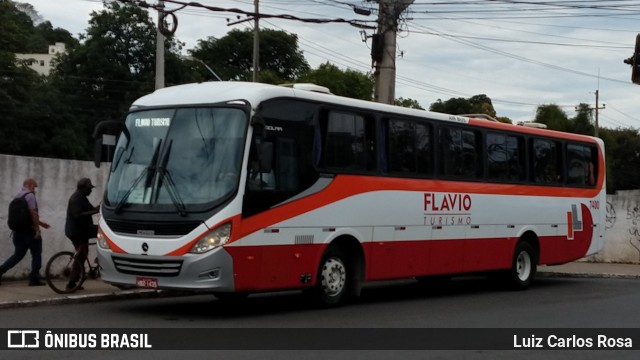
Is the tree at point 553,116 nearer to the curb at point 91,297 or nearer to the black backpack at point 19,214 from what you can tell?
the curb at point 91,297

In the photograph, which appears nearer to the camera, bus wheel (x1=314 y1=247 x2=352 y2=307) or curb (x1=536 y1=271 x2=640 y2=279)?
bus wheel (x1=314 y1=247 x2=352 y2=307)

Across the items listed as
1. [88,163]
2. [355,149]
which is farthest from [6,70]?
[355,149]

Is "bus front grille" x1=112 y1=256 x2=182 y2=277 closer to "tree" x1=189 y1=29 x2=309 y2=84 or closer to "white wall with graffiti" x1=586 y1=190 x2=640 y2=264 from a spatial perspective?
"white wall with graffiti" x1=586 y1=190 x2=640 y2=264

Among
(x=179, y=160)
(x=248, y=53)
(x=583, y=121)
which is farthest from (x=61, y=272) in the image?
(x=248, y=53)

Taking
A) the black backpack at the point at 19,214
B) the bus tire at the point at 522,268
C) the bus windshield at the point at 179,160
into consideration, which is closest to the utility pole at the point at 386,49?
the bus tire at the point at 522,268

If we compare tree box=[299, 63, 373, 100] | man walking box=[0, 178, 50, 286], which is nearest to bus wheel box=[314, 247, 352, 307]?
man walking box=[0, 178, 50, 286]

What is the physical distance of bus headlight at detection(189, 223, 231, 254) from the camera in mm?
11734

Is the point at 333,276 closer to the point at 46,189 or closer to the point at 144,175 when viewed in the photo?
the point at 144,175

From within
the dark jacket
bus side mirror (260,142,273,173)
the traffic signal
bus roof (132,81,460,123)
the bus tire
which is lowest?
the bus tire

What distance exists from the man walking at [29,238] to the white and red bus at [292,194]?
2291 mm

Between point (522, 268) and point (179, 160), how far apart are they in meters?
8.99

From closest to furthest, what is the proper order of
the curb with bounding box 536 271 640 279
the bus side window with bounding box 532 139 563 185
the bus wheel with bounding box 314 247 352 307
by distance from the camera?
the bus wheel with bounding box 314 247 352 307
the bus side window with bounding box 532 139 563 185
the curb with bounding box 536 271 640 279

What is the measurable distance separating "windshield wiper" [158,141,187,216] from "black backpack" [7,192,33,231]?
3302mm

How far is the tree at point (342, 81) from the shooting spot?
7088cm
